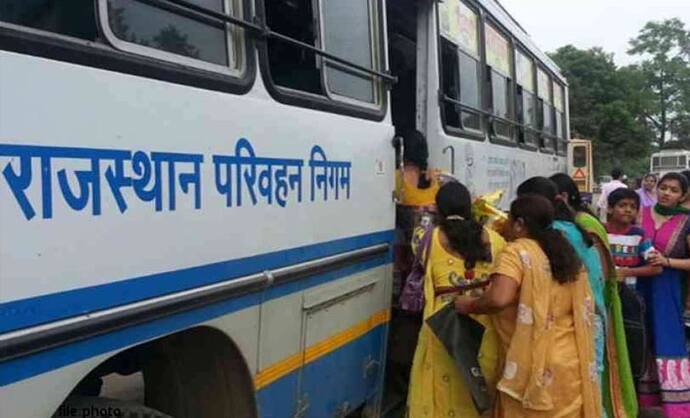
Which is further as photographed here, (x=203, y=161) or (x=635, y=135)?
(x=635, y=135)

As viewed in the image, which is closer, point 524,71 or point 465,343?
point 465,343

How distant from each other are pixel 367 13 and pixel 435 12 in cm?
127

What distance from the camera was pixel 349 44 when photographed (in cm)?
343

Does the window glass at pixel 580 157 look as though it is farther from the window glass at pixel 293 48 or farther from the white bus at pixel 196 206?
the window glass at pixel 293 48

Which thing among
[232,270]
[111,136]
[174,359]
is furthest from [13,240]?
[174,359]

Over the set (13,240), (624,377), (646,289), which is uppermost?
(13,240)

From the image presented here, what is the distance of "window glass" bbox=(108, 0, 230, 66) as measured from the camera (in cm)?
199

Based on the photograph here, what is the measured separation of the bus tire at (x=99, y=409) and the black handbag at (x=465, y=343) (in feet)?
5.08

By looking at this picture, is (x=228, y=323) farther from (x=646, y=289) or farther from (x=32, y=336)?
(x=646, y=289)

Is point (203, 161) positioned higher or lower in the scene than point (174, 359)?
higher

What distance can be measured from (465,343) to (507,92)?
4.05 meters

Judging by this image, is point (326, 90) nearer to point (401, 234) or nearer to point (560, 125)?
point (401, 234)

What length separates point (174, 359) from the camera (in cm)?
254

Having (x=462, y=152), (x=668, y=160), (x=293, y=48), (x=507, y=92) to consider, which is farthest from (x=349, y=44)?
(x=668, y=160)
